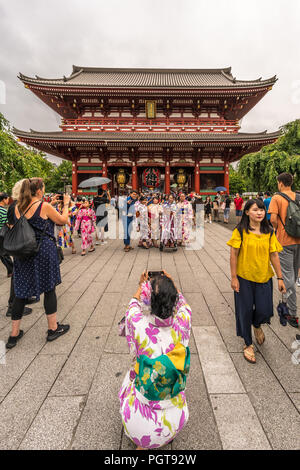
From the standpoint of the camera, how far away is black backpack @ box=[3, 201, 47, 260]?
2.28 meters

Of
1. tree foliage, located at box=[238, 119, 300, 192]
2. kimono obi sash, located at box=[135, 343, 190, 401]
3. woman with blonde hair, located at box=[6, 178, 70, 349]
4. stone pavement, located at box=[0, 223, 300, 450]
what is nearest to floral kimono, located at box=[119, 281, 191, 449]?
kimono obi sash, located at box=[135, 343, 190, 401]

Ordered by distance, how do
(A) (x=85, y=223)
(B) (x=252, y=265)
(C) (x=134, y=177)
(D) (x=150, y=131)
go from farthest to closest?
(C) (x=134, y=177) → (D) (x=150, y=131) → (A) (x=85, y=223) → (B) (x=252, y=265)

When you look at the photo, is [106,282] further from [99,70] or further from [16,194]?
[99,70]

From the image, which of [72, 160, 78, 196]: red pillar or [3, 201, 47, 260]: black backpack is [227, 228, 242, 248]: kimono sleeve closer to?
[3, 201, 47, 260]: black backpack

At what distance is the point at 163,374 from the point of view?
1194 millimetres

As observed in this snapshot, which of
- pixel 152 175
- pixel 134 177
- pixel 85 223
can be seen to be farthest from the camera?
pixel 152 175

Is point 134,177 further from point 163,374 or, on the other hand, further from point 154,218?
point 163,374

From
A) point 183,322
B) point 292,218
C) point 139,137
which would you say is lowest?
point 183,322

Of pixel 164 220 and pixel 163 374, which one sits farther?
pixel 164 220

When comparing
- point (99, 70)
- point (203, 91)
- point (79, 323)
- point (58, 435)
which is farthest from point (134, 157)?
point (58, 435)

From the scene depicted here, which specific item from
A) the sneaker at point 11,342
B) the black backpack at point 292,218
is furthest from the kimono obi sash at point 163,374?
the black backpack at point 292,218

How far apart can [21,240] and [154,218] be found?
520cm

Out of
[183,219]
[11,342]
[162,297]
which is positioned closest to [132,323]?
[162,297]

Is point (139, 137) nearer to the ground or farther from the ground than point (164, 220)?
farther from the ground
